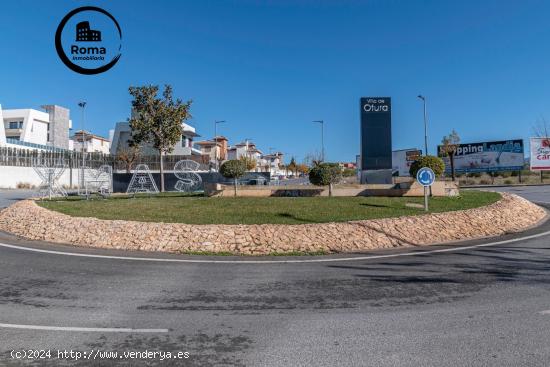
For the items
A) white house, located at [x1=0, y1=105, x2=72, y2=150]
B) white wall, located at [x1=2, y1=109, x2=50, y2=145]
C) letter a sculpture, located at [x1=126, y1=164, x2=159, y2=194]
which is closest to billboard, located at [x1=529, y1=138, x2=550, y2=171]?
letter a sculpture, located at [x1=126, y1=164, x2=159, y2=194]

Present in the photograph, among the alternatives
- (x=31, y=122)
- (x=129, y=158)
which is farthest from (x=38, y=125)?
(x=129, y=158)

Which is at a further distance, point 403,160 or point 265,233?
point 403,160

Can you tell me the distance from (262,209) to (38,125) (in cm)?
7827

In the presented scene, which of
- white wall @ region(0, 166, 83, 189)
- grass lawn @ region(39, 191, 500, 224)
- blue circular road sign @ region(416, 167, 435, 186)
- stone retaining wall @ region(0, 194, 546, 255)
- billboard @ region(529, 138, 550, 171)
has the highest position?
billboard @ region(529, 138, 550, 171)

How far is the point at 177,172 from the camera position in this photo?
29750 millimetres

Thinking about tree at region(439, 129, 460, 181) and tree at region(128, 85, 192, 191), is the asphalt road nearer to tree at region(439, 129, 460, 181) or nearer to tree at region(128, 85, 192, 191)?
tree at region(128, 85, 192, 191)

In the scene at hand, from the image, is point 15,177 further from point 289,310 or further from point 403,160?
point 289,310

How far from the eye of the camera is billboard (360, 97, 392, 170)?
85.6 ft

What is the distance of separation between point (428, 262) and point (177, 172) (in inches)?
914

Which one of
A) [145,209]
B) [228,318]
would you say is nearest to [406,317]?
[228,318]

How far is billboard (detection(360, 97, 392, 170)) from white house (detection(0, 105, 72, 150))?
64015mm

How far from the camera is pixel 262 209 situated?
49.5ft

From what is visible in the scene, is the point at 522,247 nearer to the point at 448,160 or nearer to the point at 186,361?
the point at 186,361

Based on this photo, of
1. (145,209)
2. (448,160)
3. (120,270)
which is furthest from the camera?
(448,160)
